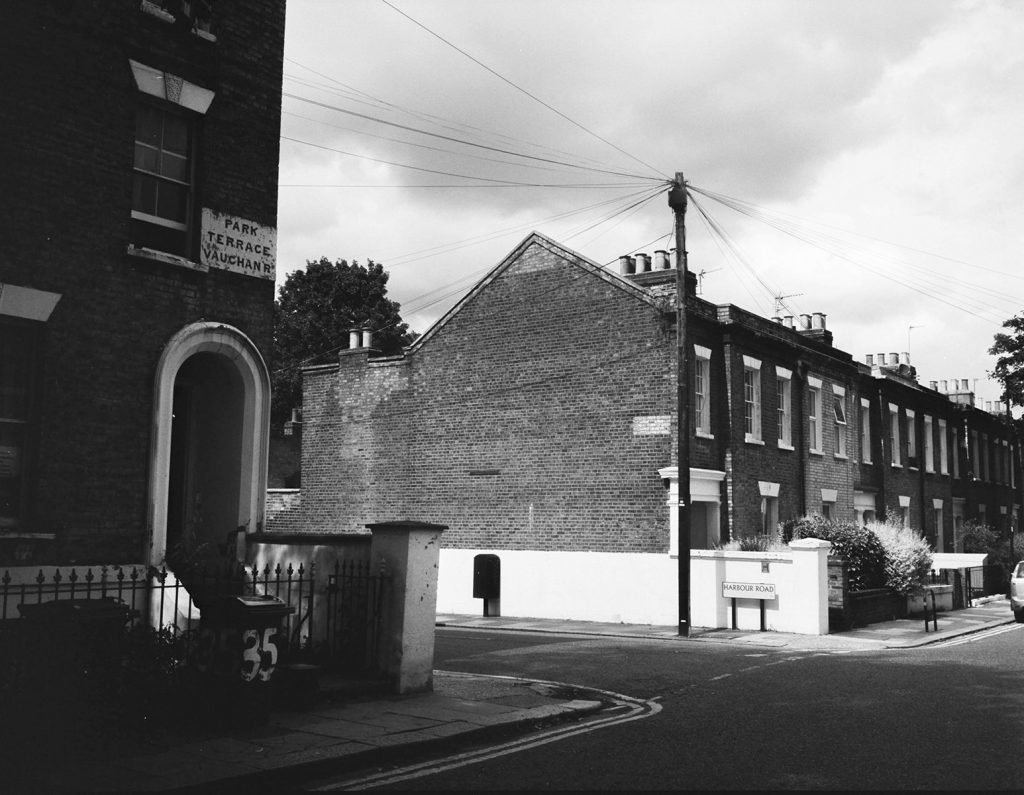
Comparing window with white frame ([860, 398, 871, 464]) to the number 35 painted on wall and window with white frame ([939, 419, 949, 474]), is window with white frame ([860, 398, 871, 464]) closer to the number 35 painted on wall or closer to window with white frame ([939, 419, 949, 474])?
window with white frame ([939, 419, 949, 474])

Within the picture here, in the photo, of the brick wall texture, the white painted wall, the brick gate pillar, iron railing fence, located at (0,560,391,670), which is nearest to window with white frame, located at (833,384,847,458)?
the brick wall texture

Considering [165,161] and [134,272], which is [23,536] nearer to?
[134,272]

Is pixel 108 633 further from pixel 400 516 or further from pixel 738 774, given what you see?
pixel 400 516

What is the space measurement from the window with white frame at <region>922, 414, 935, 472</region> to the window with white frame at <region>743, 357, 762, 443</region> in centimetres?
1520

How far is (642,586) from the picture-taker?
23.4 metres

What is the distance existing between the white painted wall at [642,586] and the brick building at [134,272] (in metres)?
9.80

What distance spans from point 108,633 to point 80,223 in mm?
4506

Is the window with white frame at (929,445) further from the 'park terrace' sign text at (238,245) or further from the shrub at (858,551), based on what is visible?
the 'park terrace' sign text at (238,245)

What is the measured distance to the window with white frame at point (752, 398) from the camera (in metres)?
27.0

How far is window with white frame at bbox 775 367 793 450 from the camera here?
93.6 ft

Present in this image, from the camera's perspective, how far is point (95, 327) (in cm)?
1059

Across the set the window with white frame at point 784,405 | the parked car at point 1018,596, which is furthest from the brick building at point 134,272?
the parked car at point 1018,596

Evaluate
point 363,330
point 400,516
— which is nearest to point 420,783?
point 400,516

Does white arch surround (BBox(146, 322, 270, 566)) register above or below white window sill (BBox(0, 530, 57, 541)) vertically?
above
